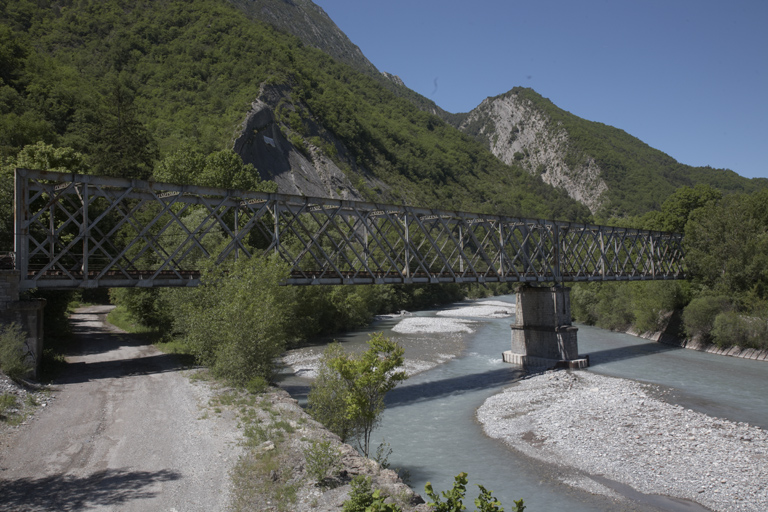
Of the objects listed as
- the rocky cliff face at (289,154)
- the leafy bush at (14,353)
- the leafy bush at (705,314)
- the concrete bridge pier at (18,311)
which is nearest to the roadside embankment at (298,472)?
the leafy bush at (14,353)

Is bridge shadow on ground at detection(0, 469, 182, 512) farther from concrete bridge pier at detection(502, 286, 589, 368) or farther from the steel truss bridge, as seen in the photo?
concrete bridge pier at detection(502, 286, 589, 368)

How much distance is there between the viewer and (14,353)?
19375mm

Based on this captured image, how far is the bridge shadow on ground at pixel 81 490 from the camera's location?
1073 centimetres

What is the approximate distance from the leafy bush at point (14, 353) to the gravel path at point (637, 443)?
753 inches

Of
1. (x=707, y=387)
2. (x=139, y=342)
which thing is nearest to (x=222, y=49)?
(x=139, y=342)

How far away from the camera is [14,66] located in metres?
76.2

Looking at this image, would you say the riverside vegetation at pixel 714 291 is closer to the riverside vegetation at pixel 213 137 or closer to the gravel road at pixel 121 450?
the riverside vegetation at pixel 213 137

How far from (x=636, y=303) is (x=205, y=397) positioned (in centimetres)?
5100

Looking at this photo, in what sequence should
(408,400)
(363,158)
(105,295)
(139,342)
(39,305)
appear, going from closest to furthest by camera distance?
(39,305)
(408,400)
(139,342)
(105,295)
(363,158)

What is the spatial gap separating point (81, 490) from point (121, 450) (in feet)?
8.91

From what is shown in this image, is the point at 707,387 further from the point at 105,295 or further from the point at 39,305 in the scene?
the point at 105,295

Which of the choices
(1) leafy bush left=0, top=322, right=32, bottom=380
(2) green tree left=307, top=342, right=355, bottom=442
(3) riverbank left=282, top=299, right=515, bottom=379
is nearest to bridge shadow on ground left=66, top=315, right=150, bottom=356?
(1) leafy bush left=0, top=322, right=32, bottom=380

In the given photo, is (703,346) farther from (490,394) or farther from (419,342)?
(490,394)

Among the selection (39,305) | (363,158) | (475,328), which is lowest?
(475,328)
